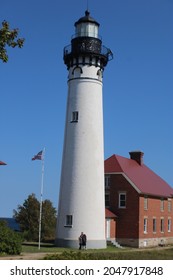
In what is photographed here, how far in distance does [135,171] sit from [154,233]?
587 centimetres

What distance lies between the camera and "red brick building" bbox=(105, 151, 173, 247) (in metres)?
40.2

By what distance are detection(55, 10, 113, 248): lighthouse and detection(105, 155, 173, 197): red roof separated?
27.7 feet

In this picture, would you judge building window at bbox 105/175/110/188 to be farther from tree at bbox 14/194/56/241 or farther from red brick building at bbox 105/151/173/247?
tree at bbox 14/194/56/241

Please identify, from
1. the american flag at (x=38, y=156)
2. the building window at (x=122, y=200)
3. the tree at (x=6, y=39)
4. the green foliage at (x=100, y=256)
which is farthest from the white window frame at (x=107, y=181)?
the tree at (x=6, y=39)

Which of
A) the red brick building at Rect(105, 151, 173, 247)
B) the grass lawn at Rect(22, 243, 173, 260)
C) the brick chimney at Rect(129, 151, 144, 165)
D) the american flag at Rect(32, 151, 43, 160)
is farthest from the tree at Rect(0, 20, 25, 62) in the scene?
the brick chimney at Rect(129, 151, 144, 165)

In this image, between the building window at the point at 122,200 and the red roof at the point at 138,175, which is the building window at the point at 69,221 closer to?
the building window at the point at 122,200

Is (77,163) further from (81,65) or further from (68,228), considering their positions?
(81,65)

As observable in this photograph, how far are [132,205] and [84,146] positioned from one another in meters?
9.87

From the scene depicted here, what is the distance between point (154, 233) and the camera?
43875 mm

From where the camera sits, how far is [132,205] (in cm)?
4056

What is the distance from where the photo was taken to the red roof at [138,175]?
137ft

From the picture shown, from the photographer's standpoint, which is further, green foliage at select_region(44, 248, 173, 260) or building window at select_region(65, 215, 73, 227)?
building window at select_region(65, 215, 73, 227)
